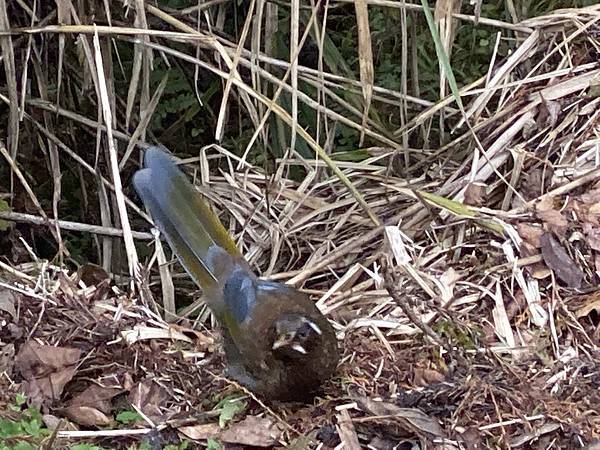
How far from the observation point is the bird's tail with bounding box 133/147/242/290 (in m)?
2.58

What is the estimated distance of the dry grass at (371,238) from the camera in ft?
7.30

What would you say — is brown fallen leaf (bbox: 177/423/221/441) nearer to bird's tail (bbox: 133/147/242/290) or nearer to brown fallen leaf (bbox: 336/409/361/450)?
brown fallen leaf (bbox: 336/409/361/450)

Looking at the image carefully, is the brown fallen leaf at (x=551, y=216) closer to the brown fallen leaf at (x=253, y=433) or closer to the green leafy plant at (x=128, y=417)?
the brown fallen leaf at (x=253, y=433)

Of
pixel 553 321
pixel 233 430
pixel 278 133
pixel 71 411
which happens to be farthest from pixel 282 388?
pixel 278 133

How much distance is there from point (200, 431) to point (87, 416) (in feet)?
0.82

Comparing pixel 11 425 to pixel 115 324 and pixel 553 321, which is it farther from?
pixel 553 321

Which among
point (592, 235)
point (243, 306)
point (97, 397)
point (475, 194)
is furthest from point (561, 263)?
point (97, 397)

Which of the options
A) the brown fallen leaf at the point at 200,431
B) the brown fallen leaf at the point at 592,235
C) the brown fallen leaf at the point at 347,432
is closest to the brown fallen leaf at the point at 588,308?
the brown fallen leaf at the point at 592,235

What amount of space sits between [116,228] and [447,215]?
0.90m

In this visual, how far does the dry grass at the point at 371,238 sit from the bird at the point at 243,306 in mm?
66

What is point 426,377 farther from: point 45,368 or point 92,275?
point 92,275

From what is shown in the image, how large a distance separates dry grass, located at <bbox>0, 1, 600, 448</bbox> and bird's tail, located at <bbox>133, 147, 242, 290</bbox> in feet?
0.36

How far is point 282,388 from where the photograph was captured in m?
2.28

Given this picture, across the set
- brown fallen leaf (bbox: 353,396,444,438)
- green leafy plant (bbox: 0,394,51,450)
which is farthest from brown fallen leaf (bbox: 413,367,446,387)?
green leafy plant (bbox: 0,394,51,450)
